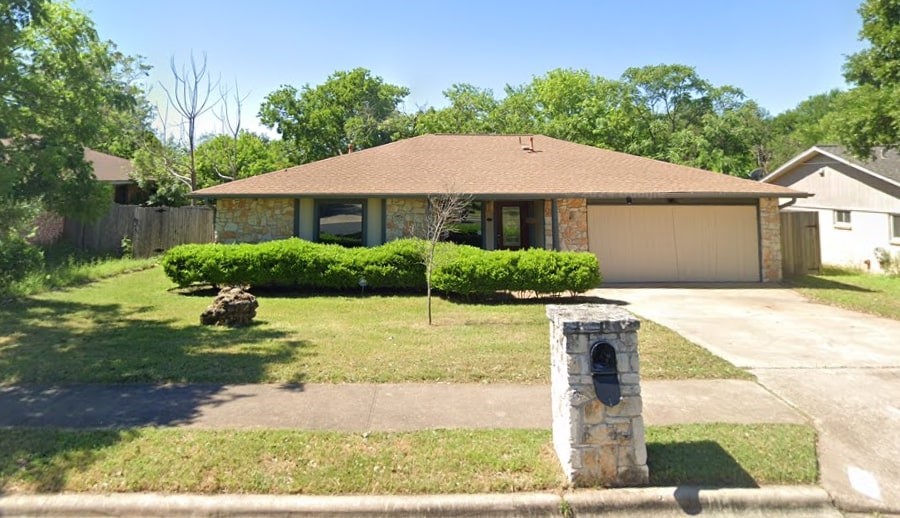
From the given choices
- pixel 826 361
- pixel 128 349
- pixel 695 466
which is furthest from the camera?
pixel 128 349

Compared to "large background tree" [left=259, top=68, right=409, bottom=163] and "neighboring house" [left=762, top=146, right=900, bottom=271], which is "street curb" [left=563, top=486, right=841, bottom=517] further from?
"large background tree" [left=259, top=68, right=409, bottom=163]

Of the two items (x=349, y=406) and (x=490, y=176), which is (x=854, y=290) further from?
(x=349, y=406)

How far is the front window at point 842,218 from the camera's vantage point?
17312 mm

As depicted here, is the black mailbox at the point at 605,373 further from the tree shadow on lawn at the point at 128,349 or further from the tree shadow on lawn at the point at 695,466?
the tree shadow on lawn at the point at 128,349

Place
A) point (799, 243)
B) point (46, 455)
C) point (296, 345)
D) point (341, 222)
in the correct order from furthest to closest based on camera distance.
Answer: point (799, 243)
point (341, 222)
point (296, 345)
point (46, 455)

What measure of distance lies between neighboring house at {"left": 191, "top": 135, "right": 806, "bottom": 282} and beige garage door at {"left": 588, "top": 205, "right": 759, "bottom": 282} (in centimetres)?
3

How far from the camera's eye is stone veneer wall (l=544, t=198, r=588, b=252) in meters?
13.3

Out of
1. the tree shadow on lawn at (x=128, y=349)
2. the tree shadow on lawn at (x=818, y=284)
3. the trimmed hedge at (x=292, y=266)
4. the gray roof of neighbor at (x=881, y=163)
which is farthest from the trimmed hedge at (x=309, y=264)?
the gray roof of neighbor at (x=881, y=163)

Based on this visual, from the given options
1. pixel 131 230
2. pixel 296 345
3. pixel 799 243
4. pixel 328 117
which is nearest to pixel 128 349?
pixel 296 345

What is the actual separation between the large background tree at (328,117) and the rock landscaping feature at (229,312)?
2447 cm

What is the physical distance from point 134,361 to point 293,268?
541 cm

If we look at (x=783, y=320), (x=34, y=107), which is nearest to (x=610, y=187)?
(x=783, y=320)

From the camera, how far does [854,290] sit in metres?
12.1

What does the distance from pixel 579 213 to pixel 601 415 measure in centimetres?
1050
